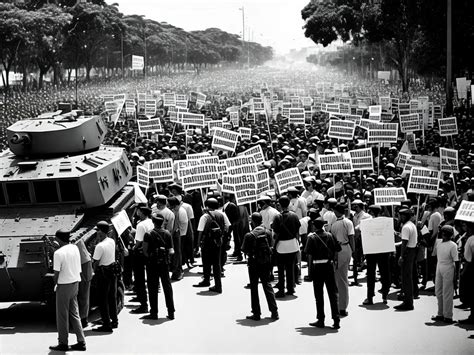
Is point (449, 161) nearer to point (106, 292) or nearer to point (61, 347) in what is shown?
point (106, 292)

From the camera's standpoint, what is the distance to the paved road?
467 inches

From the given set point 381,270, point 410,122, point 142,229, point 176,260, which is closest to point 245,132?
point 410,122

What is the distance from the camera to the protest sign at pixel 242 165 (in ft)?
62.4

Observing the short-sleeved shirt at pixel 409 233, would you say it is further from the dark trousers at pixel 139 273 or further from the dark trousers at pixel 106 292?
the dark trousers at pixel 106 292

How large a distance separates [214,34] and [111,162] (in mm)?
164956

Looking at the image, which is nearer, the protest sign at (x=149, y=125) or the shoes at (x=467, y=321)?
the shoes at (x=467, y=321)

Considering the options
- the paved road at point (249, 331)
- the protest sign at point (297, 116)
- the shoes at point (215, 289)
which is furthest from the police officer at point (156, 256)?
the protest sign at point (297, 116)

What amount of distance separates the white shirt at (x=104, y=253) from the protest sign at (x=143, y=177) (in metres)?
7.12

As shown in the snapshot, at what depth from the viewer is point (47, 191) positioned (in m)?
14.4

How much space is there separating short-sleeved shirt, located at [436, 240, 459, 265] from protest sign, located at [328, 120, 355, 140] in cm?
1254

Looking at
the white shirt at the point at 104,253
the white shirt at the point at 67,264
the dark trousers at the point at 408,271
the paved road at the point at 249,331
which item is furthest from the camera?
the dark trousers at the point at 408,271

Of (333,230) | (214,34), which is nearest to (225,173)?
(333,230)

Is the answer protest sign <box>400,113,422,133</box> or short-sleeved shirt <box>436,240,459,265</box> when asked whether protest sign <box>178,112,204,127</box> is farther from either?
short-sleeved shirt <box>436,240,459,265</box>

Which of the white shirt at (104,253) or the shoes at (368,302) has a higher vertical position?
the white shirt at (104,253)
